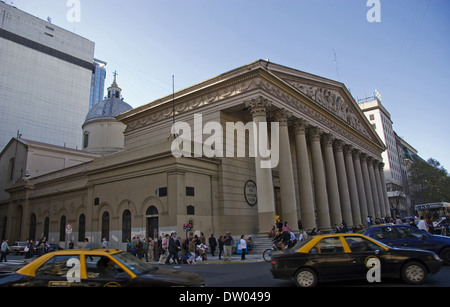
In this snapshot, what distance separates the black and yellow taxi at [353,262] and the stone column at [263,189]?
45.5 feet

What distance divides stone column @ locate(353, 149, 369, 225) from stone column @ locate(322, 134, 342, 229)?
8.24 metres

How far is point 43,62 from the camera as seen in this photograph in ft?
251

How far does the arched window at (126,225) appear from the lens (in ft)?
74.9

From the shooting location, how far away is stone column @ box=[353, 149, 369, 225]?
38528mm

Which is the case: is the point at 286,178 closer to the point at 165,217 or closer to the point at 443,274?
the point at 165,217

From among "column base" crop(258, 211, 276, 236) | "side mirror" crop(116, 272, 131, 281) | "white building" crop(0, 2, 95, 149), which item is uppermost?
"white building" crop(0, 2, 95, 149)

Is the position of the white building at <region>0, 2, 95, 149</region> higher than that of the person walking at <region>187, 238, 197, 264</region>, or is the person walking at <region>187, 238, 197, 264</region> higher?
the white building at <region>0, 2, 95, 149</region>

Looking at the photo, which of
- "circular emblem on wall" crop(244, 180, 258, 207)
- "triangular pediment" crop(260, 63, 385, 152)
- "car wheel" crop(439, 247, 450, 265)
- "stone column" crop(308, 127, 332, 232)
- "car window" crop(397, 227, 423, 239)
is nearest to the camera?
"car wheel" crop(439, 247, 450, 265)

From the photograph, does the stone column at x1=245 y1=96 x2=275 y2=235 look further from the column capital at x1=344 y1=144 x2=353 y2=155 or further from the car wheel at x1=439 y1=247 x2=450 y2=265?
the column capital at x1=344 y1=144 x2=353 y2=155

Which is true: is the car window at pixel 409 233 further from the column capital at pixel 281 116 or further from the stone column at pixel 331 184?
the stone column at pixel 331 184

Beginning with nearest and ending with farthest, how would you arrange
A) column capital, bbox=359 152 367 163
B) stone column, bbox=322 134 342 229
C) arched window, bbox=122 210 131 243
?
arched window, bbox=122 210 131 243, stone column, bbox=322 134 342 229, column capital, bbox=359 152 367 163

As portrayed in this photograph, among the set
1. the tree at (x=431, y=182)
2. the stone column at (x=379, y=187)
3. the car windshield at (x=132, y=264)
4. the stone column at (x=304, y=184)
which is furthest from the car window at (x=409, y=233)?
the tree at (x=431, y=182)

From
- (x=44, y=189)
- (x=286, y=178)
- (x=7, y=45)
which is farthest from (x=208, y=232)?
(x=7, y=45)

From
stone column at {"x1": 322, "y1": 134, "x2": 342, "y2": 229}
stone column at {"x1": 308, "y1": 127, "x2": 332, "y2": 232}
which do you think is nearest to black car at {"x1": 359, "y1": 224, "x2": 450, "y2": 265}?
stone column at {"x1": 308, "y1": 127, "x2": 332, "y2": 232}
